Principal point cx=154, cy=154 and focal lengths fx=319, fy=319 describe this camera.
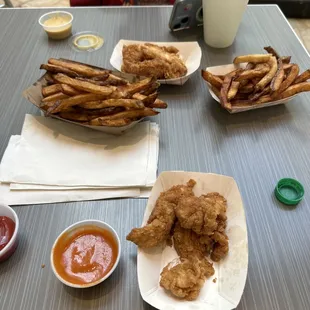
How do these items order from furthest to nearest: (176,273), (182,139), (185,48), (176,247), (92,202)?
1. (185,48)
2. (182,139)
3. (92,202)
4. (176,247)
5. (176,273)

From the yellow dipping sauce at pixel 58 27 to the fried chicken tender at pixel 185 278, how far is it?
1535 mm

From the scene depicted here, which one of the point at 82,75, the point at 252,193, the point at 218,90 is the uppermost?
the point at 82,75

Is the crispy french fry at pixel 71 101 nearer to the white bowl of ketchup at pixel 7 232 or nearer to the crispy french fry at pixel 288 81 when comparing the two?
the white bowl of ketchup at pixel 7 232

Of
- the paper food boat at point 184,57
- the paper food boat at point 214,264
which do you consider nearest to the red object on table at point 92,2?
the paper food boat at point 184,57

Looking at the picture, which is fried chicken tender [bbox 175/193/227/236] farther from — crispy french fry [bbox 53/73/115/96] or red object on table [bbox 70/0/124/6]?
red object on table [bbox 70/0/124/6]

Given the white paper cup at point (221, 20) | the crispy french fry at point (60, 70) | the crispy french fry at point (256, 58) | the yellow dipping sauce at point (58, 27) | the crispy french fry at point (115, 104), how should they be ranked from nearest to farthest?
1. the crispy french fry at point (115, 104)
2. the crispy french fry at point (60, 70)
3. the crispy french fry at point (256, 58)
4. the white paper cup at point (221, 20)
5. the yellow dipping sauce at point (58, 27)

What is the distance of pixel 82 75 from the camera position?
4.58 ft

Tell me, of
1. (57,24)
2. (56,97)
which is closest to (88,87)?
(56,97)

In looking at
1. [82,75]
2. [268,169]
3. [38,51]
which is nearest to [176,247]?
[268,169]

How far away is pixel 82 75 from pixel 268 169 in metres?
0.88

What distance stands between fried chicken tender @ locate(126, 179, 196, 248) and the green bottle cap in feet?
1.11

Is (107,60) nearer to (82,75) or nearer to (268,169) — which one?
(82,75)

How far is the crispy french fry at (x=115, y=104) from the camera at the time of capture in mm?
1265

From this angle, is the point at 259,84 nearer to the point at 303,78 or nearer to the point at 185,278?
the point at 303,78
